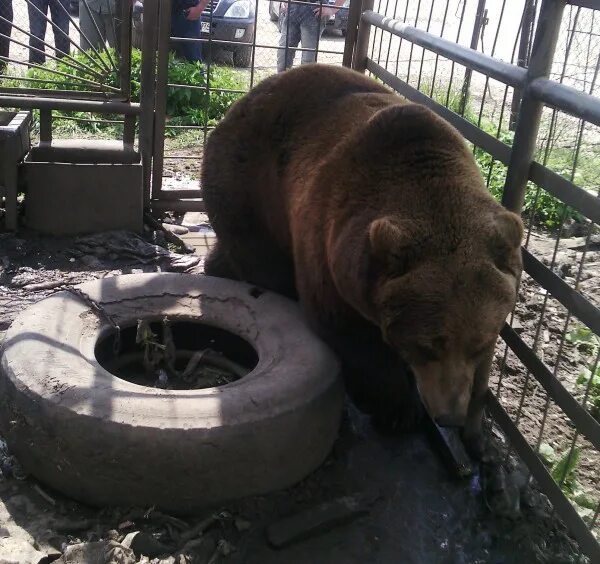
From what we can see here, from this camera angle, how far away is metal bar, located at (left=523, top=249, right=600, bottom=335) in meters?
3.01

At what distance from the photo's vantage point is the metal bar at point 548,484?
10.1 feet

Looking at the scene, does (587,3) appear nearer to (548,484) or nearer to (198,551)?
(548,484)

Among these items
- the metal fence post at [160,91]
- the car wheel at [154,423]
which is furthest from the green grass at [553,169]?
the car wheel at [154,423]

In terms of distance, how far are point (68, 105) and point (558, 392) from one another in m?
4.67

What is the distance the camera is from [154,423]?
3.18 metres

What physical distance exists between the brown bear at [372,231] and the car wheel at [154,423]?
0.39 meters

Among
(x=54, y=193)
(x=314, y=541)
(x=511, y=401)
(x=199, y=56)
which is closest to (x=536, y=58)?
(x=511, y=401)

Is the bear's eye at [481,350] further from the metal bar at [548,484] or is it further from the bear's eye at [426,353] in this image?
the metal bar at [548,484]

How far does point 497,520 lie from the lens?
11.8 ft

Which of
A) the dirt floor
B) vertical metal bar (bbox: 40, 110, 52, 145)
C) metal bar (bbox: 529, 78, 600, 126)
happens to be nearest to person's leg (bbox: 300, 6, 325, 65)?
vertical metal bar (bbox: 40, 110, 52, 145)

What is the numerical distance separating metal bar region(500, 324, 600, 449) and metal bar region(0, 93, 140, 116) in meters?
3.97

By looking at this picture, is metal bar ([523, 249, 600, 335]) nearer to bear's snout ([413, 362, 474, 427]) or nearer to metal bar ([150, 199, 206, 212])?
bear's snout ([413, 362, 474, 427])

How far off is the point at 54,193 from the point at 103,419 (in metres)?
3.46

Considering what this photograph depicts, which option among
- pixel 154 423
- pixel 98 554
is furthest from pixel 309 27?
pixel 98 554
